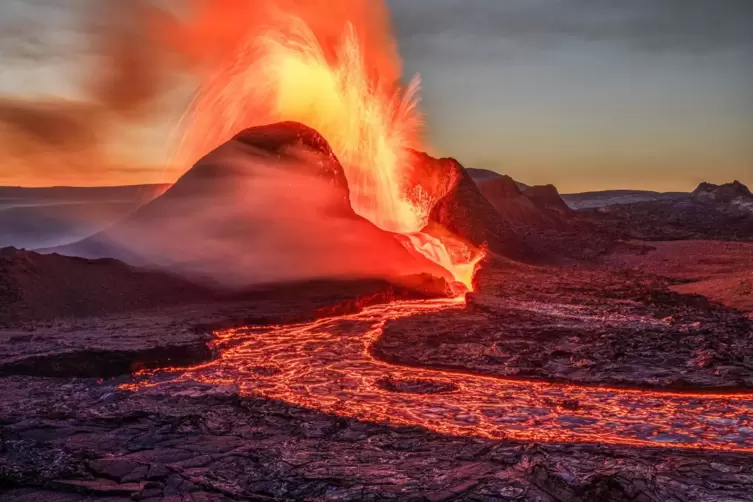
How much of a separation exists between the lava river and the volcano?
9808 millimetres

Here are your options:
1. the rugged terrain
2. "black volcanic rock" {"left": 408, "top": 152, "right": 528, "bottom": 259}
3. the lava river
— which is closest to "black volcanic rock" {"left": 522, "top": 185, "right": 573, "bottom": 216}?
"black volcanic rock" {"left": 408, "top": 152, "right": 528, "bottom": 259}

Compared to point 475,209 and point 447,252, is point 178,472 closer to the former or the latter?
point 447,252

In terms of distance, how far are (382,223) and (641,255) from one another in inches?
842

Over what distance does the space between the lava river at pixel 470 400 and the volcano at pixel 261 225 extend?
9808mm

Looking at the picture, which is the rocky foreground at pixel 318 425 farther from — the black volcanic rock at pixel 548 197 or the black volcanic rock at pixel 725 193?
the black volcanic rock at pixel 725 193

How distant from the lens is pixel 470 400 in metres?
10.9

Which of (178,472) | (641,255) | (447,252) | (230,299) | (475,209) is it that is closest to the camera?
(178,472)

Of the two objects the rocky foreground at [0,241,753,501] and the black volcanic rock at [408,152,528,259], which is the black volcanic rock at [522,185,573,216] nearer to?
the black volcanic rock at [408,152,528,259]

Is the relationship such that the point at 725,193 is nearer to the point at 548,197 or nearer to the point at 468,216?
the point at 548,197

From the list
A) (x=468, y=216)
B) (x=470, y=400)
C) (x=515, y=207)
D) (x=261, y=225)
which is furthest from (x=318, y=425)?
(x=515, y=207)

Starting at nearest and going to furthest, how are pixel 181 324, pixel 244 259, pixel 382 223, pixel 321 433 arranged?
pixel 321 433, pixel 181 324, pixel 244 259, pixel 382 223

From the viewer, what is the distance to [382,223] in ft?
120

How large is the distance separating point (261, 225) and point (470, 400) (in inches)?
694

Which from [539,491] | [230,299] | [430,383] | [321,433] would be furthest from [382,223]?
[539,491]
